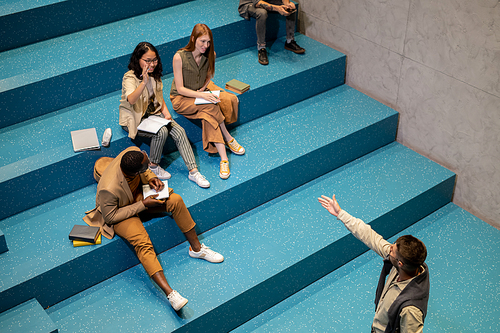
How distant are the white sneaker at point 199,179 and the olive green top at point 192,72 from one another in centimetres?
73

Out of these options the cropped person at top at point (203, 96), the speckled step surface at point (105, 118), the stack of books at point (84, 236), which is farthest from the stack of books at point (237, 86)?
the stack of books at point (84, 236)

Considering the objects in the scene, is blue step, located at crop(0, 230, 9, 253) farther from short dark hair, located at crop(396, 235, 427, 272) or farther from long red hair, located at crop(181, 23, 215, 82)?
short dark hair, located at crop(396, 235, 427, 272)

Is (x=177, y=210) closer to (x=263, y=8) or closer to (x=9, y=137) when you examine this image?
(x=9, y=137)

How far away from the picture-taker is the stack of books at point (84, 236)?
3242mm

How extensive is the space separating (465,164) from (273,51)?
217 centimetres

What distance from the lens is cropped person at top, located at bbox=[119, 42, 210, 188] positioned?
3.54 meters

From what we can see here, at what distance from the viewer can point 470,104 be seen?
3.82 m

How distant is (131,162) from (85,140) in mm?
786

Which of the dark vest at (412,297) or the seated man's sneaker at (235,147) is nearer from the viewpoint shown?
the dark vest at (412,297)

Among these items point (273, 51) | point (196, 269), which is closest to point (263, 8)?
point (273, 51)

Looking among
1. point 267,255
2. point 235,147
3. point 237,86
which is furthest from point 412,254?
point 237,86

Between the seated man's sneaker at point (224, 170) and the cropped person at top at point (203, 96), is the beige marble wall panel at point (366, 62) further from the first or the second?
the seated man's sneaker at point (224, 170)

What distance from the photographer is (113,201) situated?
10.4ft

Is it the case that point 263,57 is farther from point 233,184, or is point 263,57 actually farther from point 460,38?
point 460,38
